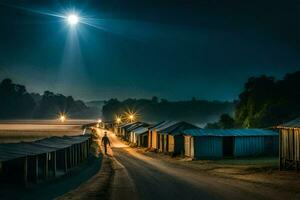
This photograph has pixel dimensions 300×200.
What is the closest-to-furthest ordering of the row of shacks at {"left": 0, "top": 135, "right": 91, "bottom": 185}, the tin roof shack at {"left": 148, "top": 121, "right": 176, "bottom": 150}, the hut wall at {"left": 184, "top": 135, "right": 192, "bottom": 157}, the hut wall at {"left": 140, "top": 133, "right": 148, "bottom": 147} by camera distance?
1. the row of shacks at {"left": 0, "top": 135, "right": 91, "bottom": 185}
2. the hut wall at {"left": 184, "top": 135, "right": 192, "bottom": 157}
3. the tin roof shack at {"left": 148, "top": 121, "right": 176, "bottom": 150}
4. the hut wall at {"left": 140, "top": 133, "right": 148, "bottom": 147}

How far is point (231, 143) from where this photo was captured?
51719 mm

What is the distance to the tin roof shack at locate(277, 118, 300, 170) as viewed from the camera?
3111 cm

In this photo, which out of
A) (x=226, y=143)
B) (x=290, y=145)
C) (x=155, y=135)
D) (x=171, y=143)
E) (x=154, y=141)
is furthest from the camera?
(x=154, y=141)

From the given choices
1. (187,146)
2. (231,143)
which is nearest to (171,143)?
(187,146)

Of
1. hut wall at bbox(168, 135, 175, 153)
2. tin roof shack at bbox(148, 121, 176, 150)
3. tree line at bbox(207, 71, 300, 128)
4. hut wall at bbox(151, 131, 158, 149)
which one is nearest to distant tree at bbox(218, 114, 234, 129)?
tree line at bbox(207, 71, 300, 128)

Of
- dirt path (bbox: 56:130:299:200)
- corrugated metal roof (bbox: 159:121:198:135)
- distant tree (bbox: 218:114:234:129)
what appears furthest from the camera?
distant tree (bbox: 218:114:234:129)

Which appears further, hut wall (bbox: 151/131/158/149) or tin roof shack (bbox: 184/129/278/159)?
hut wall (bbox: 151/131/158/149)

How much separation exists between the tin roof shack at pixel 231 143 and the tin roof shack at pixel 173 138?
3.99m

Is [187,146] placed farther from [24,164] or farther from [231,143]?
[24,164]

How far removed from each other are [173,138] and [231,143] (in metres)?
8.26

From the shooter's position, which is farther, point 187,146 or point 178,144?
point 178,144

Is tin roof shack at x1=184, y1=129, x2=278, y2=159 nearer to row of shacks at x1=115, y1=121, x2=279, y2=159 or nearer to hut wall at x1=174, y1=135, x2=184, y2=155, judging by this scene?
row of shacks at x1=115, y1=121, x2=279, y2=159

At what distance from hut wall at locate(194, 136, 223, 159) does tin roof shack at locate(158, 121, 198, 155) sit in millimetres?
Result: 6390

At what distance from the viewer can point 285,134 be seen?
32656 mm
